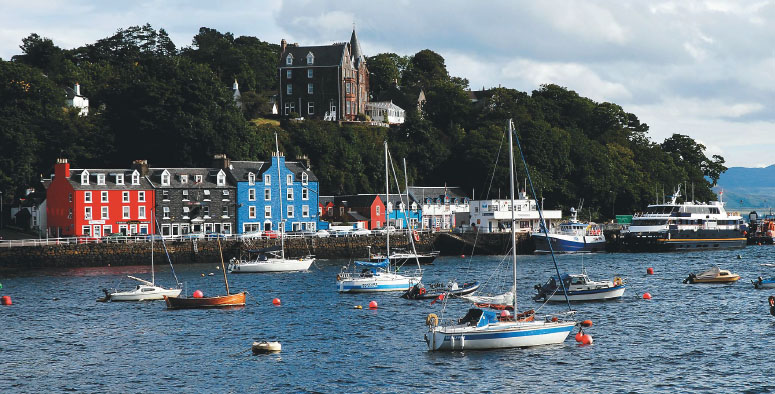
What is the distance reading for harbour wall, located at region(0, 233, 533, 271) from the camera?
85688 millimetres

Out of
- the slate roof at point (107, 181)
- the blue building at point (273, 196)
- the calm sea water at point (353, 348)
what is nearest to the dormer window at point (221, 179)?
the blue building at point (273, 196)

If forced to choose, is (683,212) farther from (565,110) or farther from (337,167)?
(565,110)

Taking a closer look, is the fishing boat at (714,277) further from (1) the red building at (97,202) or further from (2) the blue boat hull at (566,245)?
(1) the red building at (97,202)

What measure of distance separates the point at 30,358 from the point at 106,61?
118 meters

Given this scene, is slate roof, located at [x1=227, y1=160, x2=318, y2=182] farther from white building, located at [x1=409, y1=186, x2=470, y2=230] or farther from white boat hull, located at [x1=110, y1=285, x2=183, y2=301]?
white boat hull, located at [x1=110, y1=285, x2=183, y2=301]

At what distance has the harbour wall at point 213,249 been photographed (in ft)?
281

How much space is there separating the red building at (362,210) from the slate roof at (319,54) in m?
30.4

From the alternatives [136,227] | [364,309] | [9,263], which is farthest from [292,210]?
[364,309]

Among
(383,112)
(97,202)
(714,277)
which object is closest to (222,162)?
(97,202)

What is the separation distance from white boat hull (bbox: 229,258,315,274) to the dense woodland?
68.6ft

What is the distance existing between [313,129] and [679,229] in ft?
167

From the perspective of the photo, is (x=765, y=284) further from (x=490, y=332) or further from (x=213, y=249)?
(x=213, y=249)

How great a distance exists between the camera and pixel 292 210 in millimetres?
106812

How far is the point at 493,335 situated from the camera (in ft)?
129
